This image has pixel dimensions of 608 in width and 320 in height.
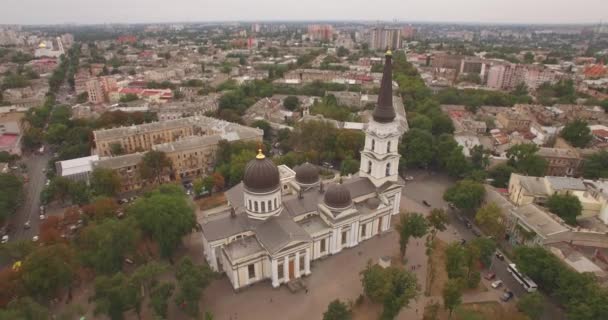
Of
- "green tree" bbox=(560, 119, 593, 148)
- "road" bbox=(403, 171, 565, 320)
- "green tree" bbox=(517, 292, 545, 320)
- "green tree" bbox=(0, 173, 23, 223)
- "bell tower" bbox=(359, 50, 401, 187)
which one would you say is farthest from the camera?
"green tree" bbox=(560, 119, 593, 148)

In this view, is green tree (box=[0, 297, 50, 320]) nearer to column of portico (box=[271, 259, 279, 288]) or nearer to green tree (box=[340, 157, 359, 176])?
column of portico (box=[271, 259, 279, 288])

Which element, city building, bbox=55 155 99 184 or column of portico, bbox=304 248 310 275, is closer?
column of portico, bbox=304 248 310 275

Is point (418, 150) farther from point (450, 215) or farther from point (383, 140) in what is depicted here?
point (383, 140)

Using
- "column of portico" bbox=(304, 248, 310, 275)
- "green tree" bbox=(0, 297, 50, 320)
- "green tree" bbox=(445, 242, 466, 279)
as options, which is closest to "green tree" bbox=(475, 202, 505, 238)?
"green tree" bbox=(445, 242, 466, 279)

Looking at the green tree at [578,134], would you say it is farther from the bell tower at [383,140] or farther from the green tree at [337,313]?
the green tree at [337,313]

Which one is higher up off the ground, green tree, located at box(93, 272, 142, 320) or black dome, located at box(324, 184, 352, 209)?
black dome, located at box(324, 184, 352, 209)

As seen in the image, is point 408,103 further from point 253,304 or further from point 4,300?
point 4,300

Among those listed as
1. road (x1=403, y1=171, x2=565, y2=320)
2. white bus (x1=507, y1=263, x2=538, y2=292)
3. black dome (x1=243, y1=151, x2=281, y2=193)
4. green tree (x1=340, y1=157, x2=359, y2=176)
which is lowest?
road (x1=403, y1=171, x2=565, y2=320)


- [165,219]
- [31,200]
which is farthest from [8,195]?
[165,219]
